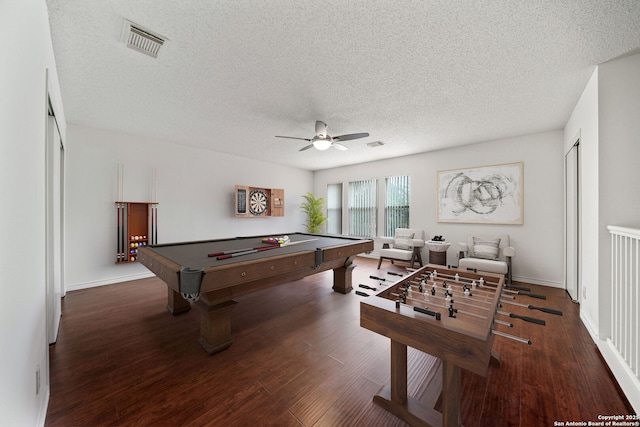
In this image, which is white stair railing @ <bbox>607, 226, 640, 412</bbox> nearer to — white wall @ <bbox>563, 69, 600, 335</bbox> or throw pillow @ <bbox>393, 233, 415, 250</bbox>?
white wall @ <bbox>563, 69, 600, 335</bbox>

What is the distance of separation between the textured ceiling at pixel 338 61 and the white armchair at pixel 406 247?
2455 mm

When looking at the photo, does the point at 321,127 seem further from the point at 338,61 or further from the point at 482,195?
the point at 482,195

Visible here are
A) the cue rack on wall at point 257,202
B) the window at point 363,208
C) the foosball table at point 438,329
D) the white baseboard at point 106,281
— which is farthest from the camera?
the window at point 363,208

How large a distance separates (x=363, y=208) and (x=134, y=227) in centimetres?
527

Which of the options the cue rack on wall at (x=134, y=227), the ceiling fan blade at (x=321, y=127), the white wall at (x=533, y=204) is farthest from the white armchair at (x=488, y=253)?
the cue rack on wall at (x=134, y=227)

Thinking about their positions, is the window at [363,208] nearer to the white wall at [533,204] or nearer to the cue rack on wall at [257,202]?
the white wall at [533,204]

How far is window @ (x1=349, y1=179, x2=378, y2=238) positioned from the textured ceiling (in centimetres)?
280

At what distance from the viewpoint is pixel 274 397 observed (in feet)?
5.19

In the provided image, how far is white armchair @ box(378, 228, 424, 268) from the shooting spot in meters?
4.89

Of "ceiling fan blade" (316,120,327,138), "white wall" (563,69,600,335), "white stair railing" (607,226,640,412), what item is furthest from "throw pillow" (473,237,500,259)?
"ceiling fan blade" (316,120,327,138)

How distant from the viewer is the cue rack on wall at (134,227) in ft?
13.4

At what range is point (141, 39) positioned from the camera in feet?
6.26

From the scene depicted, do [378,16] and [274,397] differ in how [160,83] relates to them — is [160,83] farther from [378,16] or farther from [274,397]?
[274,397]

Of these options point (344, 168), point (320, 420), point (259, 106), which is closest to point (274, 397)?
point (320, 420)
